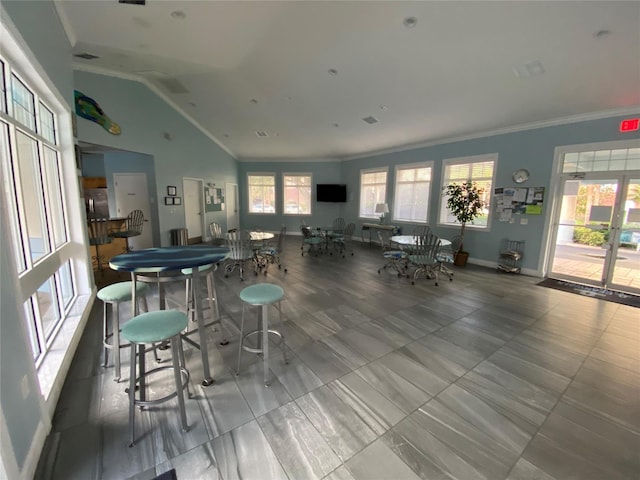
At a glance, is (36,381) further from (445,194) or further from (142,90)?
(445,194)

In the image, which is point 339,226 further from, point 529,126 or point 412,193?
point 529,126

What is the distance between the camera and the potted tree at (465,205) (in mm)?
5594

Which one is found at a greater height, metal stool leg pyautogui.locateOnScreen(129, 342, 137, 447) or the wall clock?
the wall clock

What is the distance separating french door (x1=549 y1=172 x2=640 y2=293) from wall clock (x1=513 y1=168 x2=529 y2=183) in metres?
0.57

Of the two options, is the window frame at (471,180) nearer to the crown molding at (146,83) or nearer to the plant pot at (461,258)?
the plant pot at (461,258)

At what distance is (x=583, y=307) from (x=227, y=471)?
15.8 ft

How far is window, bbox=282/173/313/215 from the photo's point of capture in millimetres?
9992

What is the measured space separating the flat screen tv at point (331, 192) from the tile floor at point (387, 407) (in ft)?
21.6

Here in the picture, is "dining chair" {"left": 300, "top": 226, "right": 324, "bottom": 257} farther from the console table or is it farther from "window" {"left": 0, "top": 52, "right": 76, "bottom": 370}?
"window" {"left": 0, "top": 52, "right": 76, "bottom": 370}

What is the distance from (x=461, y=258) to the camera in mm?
5941

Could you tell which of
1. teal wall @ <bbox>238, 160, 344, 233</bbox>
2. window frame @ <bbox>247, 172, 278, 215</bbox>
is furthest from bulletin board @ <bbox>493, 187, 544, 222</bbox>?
window frame @ <bbox>247, 172, 278, 215</bbox>

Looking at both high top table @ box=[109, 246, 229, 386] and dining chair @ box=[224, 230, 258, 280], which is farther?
dining chair @ box=[224, 230, 258, 280]

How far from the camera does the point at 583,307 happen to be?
3.68 m

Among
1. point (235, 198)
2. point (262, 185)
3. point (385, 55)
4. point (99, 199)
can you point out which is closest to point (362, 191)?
point (262, 185)
